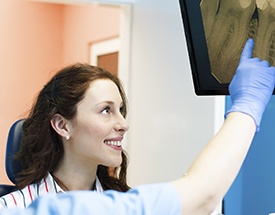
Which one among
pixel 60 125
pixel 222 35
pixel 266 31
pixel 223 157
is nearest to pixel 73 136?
pixel 60 125

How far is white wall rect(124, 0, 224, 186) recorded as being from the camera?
9.39 ft

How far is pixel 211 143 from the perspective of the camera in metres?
1.09

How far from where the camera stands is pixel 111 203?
928 millimetres

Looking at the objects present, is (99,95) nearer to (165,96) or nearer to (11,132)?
(11,132)

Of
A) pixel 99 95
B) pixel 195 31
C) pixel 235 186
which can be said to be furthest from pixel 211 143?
pixel 235 186

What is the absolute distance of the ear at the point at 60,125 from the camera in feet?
6.75

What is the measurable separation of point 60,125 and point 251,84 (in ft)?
3.07

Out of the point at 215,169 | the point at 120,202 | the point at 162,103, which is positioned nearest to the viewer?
the point at 120,202

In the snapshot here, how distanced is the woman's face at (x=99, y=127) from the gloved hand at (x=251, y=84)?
0.67 m

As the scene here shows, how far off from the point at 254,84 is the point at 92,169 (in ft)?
2.85

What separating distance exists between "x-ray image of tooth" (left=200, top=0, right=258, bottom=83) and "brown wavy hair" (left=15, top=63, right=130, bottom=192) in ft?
2.08

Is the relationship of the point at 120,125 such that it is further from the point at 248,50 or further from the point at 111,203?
the point at 111,203

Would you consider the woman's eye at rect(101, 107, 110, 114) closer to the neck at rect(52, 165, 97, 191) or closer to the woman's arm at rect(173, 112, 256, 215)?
the neck at rect(52, 165, 97, 191)

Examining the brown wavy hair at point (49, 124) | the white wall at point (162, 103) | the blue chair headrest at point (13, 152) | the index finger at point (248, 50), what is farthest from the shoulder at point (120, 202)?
the white wall at point (162, 103)
